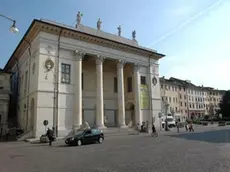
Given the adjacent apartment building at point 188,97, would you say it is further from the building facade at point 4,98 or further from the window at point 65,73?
the building facade at point 4,98

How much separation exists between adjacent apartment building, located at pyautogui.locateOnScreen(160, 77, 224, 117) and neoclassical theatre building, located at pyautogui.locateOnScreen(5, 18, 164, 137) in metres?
34.0

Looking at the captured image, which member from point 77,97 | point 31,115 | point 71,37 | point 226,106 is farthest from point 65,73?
point 226,106

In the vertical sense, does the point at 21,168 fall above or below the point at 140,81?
below

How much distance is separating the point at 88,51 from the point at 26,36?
27.0 ft

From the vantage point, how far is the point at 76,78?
87.1 feet

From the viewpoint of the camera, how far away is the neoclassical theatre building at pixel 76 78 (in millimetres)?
24188

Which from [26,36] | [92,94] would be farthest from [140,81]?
[26,36]

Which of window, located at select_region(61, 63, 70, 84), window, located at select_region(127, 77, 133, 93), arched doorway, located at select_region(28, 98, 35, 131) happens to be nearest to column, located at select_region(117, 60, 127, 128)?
window, located at select_region(127, 77, 133, 93)

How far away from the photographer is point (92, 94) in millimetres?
31859

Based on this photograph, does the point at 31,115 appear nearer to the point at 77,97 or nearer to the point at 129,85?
the point at 77,97

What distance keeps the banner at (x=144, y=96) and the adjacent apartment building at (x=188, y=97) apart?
110 feet

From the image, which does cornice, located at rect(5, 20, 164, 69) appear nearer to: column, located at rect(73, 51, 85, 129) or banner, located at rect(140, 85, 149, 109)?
column, located at rect(73, 51, 85, 129)

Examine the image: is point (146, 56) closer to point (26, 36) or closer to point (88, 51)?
point (88, 51)

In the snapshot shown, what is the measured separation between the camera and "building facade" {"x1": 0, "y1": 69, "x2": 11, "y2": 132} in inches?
1148
